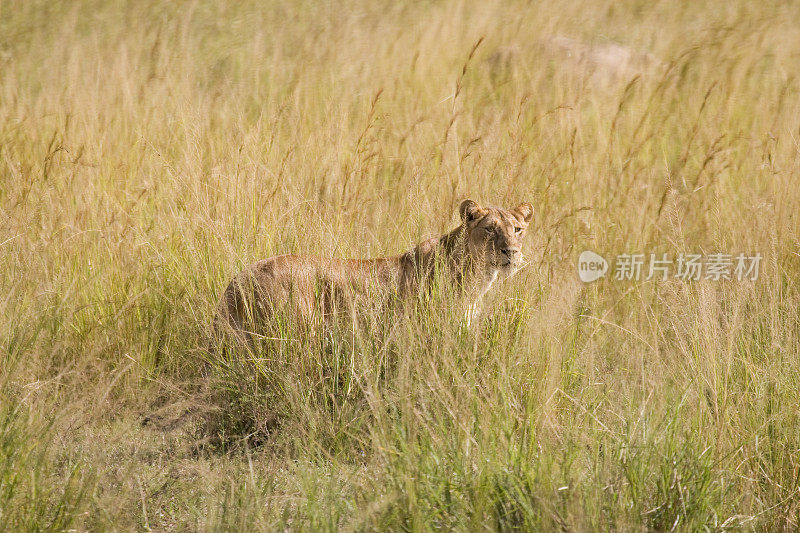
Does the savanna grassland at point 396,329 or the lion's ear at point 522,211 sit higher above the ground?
the lion's ear at point 522,211

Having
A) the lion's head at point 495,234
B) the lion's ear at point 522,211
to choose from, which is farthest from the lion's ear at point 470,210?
the lion's ear at point 522,211

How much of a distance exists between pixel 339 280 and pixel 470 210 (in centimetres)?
89

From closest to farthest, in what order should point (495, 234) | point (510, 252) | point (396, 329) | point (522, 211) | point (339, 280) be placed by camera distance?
point (396, 329) → point (339, 280) → point (510, 252) → point (495, 234) → point (522, 211)

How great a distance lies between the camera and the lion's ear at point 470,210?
15.7ft

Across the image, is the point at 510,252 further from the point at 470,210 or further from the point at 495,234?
the point at 470,210

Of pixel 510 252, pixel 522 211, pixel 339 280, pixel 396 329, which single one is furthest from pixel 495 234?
pixel 396 329

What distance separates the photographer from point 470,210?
189 inches

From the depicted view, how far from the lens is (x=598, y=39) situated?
1074 cm

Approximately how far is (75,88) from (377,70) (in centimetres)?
292

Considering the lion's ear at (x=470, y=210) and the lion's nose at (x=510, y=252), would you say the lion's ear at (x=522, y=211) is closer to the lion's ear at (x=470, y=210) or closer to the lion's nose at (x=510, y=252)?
the lion's ear at (x=470, y=210)

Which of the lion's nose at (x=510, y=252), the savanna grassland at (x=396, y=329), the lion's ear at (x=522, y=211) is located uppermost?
the lion's ear at (x=522, y=211)

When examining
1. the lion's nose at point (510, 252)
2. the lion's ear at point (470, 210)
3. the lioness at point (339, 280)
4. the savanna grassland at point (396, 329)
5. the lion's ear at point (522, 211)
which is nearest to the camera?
the savanna grassland at point (396, 329)

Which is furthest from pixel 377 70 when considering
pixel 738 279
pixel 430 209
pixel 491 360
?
pixel 491 360

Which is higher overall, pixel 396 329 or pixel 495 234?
pixel 495 234
